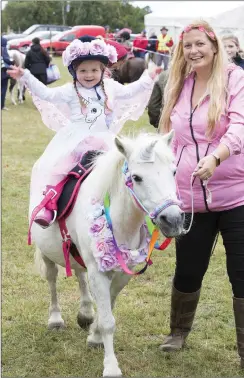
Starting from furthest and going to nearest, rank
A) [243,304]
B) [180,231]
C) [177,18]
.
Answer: [177,18], [243,304], [180,231]

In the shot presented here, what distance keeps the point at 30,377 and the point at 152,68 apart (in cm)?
225

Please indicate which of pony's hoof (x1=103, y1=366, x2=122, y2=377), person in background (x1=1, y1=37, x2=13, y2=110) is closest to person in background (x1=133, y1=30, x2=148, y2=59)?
person in background (x1=1, y1=37, x2=13, y2=110)

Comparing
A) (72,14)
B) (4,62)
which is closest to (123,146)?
(4,62)

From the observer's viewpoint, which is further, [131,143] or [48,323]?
[48,323]

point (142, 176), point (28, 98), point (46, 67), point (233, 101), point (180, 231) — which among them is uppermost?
point (233, 101)

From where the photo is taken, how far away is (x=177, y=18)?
2275 centimetres

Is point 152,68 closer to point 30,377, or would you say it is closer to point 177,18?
point 30,377

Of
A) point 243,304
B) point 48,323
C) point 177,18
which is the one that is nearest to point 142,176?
point 243,304

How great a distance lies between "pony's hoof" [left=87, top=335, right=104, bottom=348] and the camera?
378 cm

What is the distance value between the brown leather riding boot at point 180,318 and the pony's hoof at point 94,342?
41 cm

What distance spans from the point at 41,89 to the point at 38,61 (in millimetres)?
12140

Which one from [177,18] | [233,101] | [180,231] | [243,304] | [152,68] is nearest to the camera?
[180,231]

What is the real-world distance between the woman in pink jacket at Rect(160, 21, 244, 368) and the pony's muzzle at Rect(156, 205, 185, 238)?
43 centimetres

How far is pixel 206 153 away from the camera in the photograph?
3.23 metres
